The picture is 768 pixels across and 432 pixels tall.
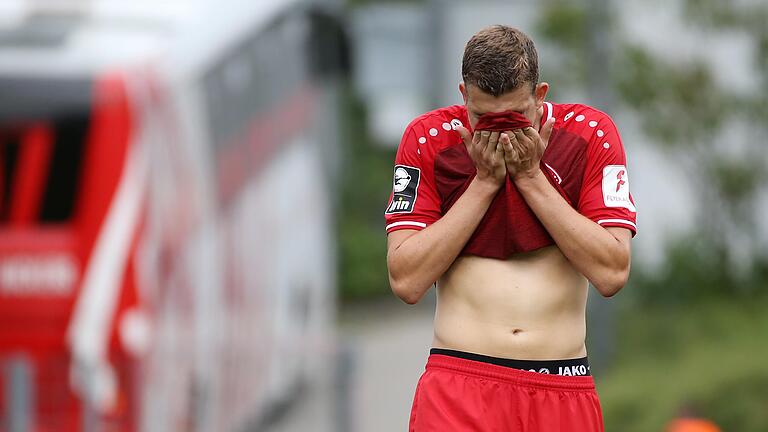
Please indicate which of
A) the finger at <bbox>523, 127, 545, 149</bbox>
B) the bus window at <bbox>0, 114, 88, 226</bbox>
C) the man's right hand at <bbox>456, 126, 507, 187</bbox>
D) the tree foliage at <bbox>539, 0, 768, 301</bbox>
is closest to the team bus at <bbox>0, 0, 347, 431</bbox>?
the bus window at <bbox>0, 114, 88, 226</bbox>

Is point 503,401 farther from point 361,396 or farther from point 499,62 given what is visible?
point 361,396

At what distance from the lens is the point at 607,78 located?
1591cm

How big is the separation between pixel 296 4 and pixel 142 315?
15.9ft

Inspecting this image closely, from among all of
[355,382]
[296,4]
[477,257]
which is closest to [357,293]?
[296,4]

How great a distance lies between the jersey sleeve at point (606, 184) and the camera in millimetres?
4316

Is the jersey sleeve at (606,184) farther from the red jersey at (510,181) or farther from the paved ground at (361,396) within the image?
the paved ground at (361,396)

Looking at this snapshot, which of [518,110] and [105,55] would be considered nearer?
[518,110]

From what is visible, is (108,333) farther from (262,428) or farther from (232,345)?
(262,428)

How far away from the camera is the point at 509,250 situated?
14.3 ft

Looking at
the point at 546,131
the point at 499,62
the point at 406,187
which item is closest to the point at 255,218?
the point at 406,187

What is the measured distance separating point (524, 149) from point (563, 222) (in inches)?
8.4

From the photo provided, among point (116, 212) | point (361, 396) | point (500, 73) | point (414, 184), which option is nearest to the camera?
point (500, 73)

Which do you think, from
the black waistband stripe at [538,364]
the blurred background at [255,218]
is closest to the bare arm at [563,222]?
the black waistband stripe at [538,364]

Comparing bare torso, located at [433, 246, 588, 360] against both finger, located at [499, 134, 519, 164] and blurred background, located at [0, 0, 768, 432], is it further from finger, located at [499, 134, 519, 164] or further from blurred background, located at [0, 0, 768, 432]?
blurred background, located at [0, 0, 768, 432]
